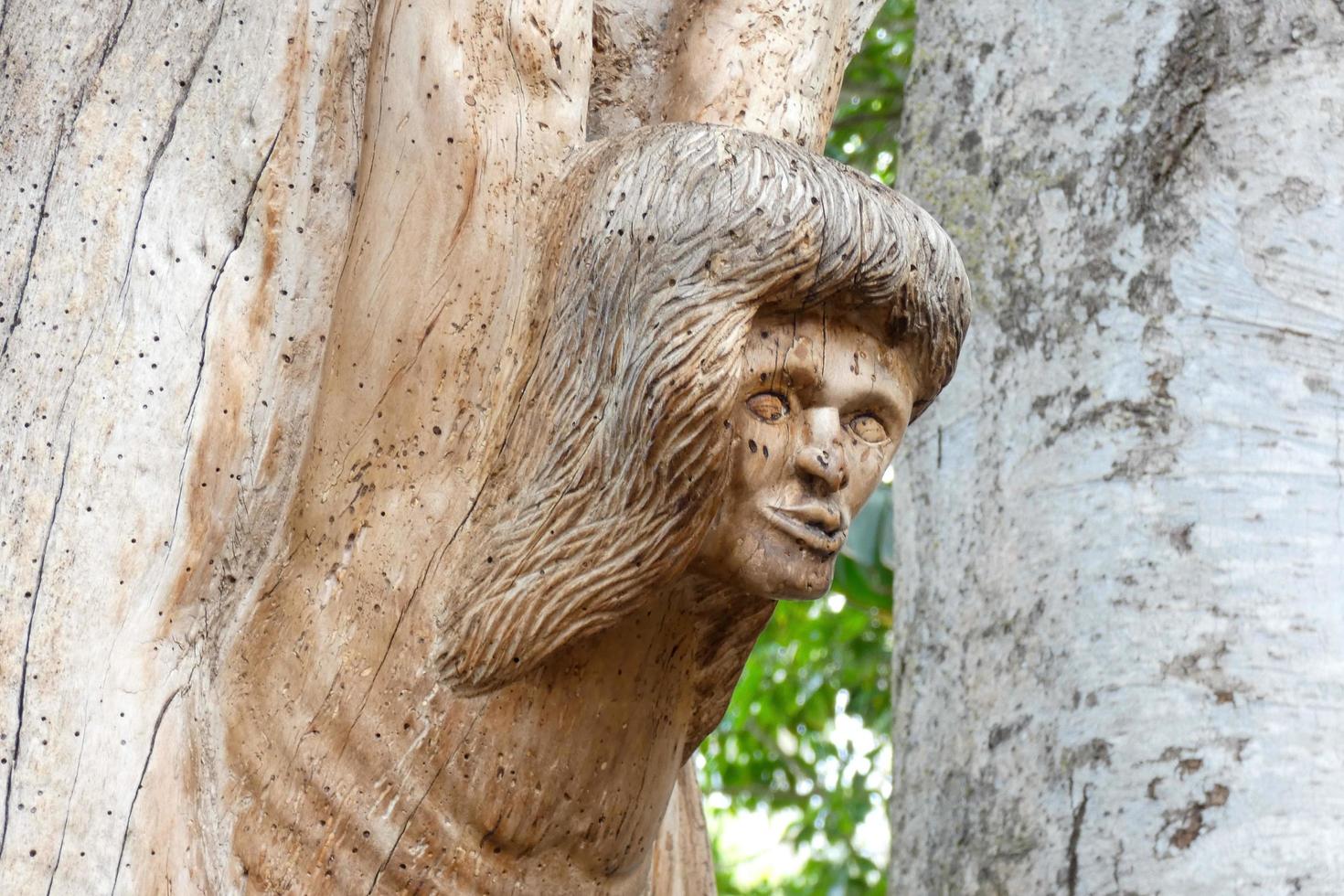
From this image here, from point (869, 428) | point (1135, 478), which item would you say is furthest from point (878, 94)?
point (869, 428)

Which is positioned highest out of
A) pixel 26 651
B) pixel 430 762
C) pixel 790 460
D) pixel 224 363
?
Result: pixel 224 363

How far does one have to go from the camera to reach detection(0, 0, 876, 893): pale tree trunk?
1.44 meters

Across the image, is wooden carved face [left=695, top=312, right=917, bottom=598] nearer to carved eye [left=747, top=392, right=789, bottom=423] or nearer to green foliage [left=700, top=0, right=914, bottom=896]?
carved eye [left=747, top=392, right=789, bottom=423]

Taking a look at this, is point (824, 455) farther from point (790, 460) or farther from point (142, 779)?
point (142, 779)

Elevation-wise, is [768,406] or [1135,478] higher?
[768,406]

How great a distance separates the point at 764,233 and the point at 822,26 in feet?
1.74

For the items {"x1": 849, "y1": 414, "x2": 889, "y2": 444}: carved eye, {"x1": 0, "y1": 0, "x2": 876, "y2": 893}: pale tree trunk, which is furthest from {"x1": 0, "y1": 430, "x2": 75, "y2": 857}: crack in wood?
{"x1": 849, "y1": 414, "x2": 889, "y2": 444}: carved eye

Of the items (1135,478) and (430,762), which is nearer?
(430,762)

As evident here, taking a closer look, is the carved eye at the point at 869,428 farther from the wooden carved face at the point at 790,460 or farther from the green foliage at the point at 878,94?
the green foliage at the point at 878,94

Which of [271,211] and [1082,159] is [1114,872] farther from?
[271,211]

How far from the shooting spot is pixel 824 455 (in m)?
1.44

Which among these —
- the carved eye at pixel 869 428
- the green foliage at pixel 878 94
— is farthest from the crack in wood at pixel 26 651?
the green foliage at pixel 878 94

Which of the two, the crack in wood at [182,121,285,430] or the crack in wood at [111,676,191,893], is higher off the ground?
the crack in wood at [182,121,285,430]

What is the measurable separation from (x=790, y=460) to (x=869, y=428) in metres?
0.10
